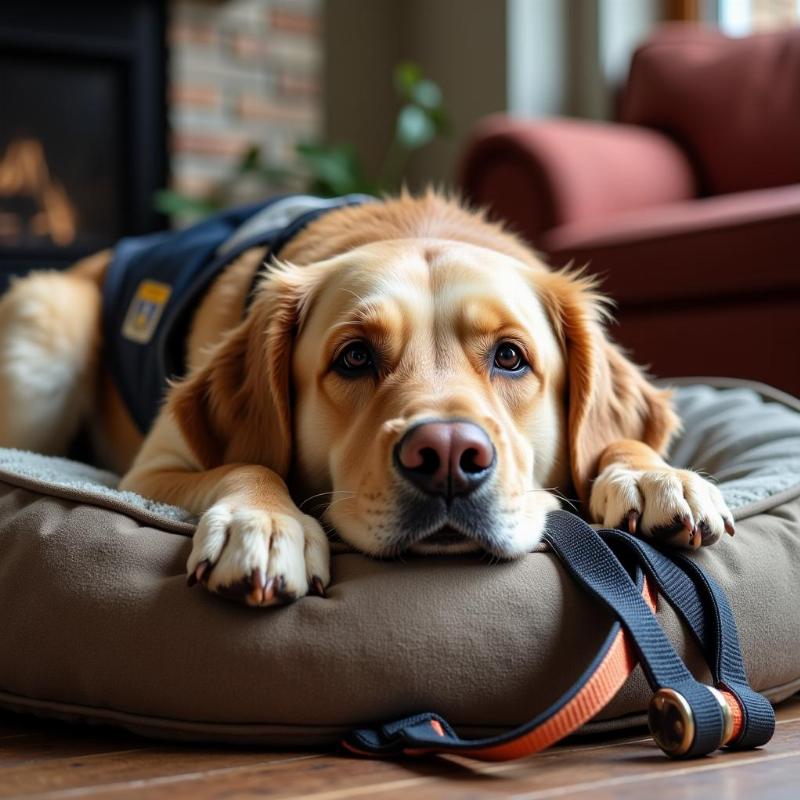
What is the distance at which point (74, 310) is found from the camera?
2.83 m

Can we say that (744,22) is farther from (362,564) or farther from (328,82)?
(362,564)

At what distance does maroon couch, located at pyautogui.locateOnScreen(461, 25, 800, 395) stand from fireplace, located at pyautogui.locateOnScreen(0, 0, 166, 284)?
2087 millimetres

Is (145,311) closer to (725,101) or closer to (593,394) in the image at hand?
(593,394)

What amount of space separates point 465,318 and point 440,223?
52 centimetres

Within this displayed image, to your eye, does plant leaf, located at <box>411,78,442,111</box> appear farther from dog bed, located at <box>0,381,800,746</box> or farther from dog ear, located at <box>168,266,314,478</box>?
dog bed, located at <box>0,381,800,746</box>

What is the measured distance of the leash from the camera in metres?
1.31

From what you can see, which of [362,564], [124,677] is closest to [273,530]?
[362,564]

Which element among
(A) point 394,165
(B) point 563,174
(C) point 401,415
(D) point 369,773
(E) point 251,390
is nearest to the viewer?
(D) point 369,773

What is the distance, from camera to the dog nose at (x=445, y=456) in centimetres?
145

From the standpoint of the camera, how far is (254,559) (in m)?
1.44

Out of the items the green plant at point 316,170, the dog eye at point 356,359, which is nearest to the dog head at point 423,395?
the dog eye at point 356,359

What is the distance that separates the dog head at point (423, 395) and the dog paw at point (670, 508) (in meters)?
0.12

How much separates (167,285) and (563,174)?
5.86ft

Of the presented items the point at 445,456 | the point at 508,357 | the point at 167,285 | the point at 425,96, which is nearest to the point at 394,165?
the point at 425,96
